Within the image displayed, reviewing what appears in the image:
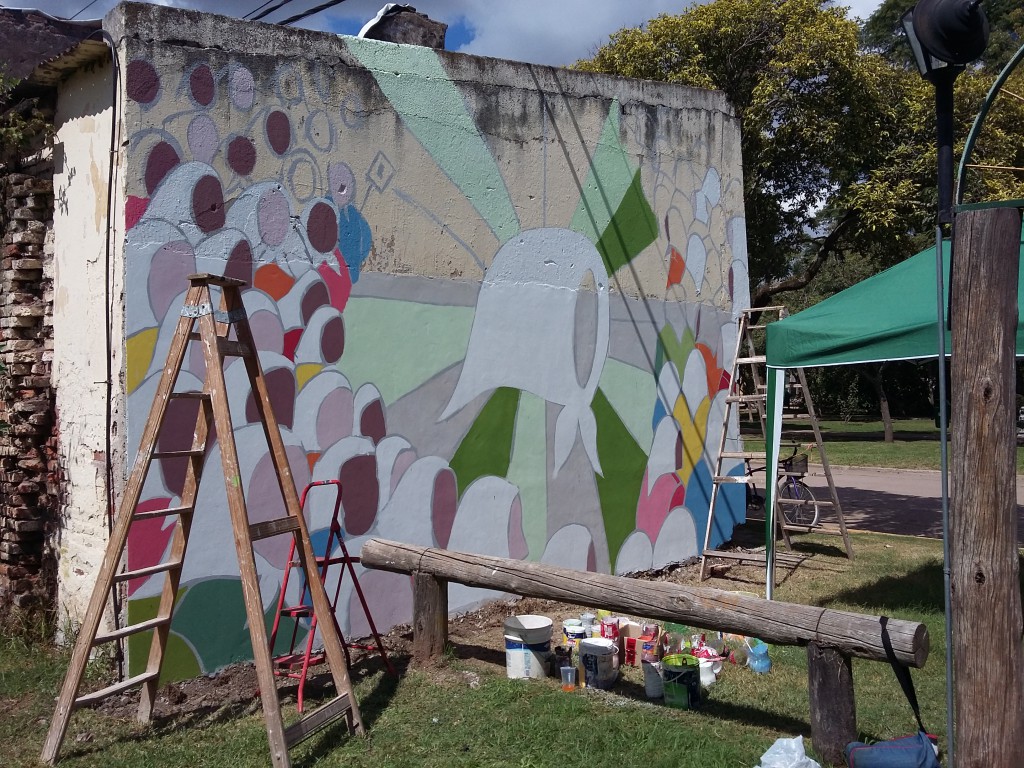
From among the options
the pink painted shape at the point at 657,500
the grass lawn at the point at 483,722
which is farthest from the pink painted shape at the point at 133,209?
the pink painted shape at the point at 657,500

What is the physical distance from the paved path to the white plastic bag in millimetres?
6598

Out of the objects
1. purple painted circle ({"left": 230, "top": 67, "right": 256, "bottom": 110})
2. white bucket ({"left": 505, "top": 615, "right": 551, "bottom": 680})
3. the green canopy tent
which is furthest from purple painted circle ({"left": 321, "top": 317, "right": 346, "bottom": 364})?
the green canopy tent

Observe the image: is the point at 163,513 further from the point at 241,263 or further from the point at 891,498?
the point at 891,498

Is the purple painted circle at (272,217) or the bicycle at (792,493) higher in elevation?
the purple painted circle at (272,217)

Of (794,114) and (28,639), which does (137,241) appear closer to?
(28,639)

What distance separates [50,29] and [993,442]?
23.6 feet

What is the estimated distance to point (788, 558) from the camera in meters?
8.65

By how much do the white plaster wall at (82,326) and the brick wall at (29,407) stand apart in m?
0.14

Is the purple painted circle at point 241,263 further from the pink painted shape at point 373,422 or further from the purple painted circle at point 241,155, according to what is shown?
the pink painted shape at point 373,422

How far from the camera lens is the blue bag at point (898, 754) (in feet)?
12.0

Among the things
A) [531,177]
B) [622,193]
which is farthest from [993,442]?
[622,193]

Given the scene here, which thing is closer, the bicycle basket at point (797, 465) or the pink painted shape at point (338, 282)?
the pink painted shape at point (338, 282)

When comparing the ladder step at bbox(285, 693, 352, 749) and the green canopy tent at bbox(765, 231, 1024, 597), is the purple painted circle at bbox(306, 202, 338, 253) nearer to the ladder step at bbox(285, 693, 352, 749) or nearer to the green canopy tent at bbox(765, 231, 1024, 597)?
the ladder step at bbox(285, 693, 352, 749)

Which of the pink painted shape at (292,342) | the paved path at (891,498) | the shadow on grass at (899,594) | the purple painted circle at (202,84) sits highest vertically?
the purple painted circle at (202,84)
